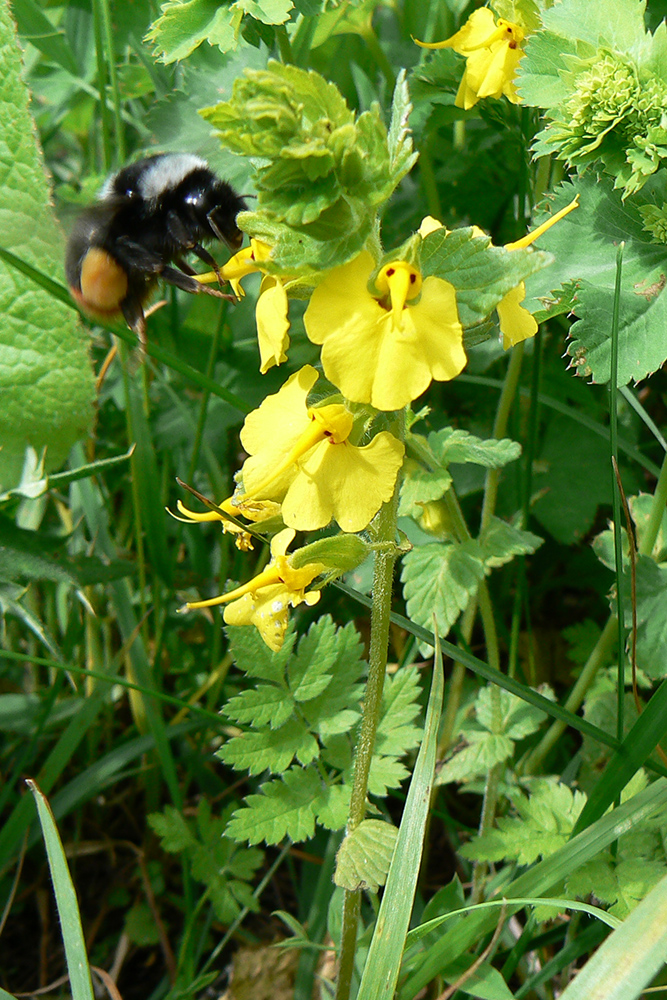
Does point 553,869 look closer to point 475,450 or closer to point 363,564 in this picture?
point 475,450

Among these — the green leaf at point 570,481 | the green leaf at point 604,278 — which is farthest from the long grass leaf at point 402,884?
the green leaf at point 570,481

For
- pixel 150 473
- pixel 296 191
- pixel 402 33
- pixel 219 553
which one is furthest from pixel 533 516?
pixel 296 191

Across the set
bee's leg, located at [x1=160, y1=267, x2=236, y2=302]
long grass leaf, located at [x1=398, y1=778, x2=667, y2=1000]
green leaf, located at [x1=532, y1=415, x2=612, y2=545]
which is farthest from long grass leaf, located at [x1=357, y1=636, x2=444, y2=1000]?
green leaf, located at [x1=532, y1=415, x2=612, y2=545]

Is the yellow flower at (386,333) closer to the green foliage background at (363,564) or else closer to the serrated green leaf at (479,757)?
the green foliage background at (363,564)

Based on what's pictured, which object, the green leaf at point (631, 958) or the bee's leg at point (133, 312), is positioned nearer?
the green leaf at point (631, 958)

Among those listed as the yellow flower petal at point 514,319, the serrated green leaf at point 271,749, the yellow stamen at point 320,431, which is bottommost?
the serrated green leaf at point 271,749

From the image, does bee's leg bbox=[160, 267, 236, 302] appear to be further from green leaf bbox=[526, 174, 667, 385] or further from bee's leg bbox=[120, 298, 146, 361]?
green leaf bbox=[526, 174, 667, 385]

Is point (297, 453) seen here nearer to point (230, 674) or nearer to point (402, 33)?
point (230, 674)
